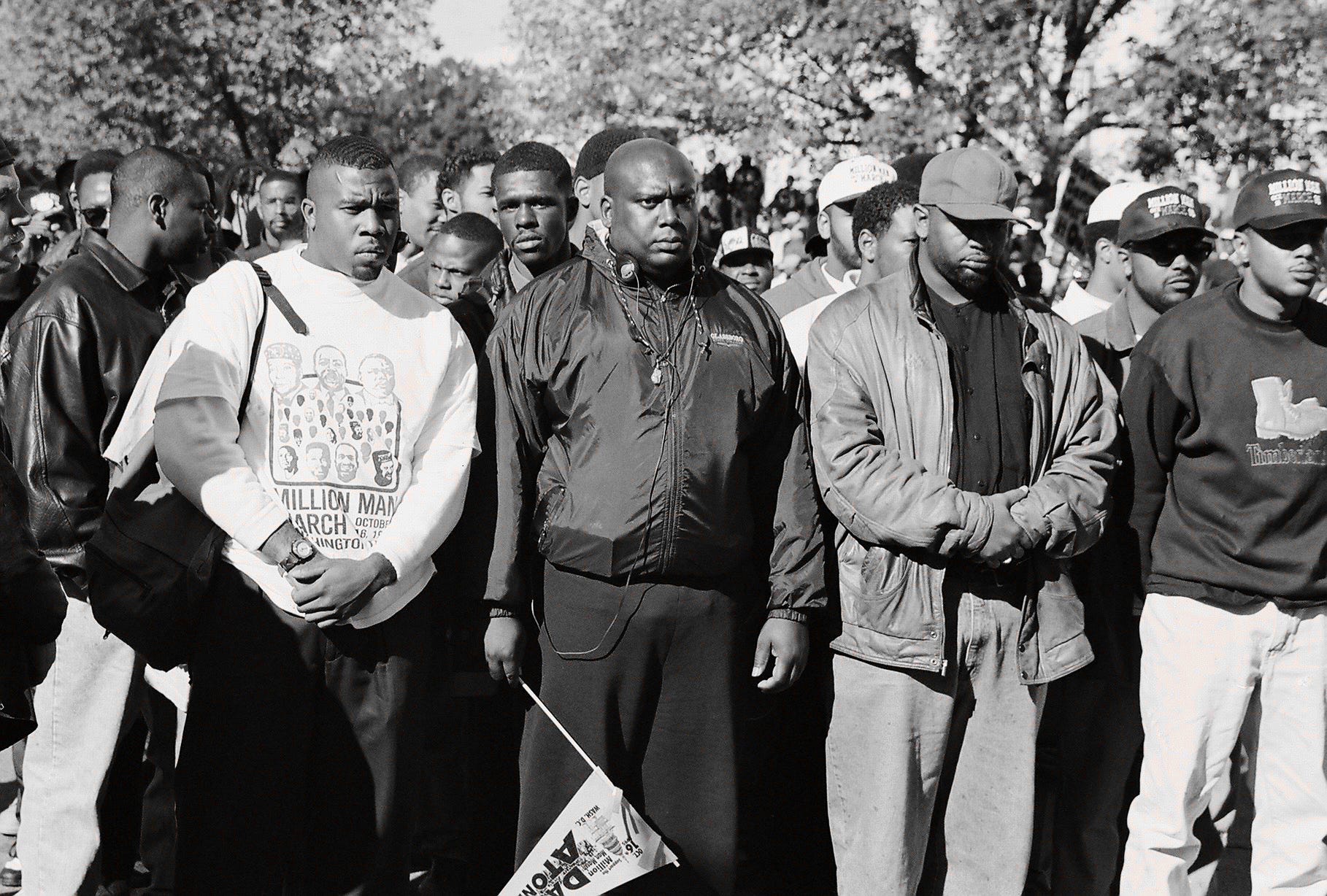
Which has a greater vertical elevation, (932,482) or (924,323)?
(924,323)

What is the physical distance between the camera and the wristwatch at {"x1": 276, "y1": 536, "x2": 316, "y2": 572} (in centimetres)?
362

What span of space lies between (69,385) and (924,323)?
2.55 metres

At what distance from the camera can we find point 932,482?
4.05 metres

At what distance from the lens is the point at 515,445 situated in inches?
165

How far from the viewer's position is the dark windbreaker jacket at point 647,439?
402cm

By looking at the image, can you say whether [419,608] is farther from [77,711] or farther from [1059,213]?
[1059,213]

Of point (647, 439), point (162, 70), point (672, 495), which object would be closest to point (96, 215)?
point (647, 439)

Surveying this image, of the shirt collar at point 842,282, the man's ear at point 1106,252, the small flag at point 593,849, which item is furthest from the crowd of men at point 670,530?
the shirt collar at point 842,282

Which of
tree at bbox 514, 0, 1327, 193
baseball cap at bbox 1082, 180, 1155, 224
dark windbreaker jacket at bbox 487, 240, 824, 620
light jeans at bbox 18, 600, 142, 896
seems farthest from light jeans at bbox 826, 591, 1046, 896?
tree at bbox 514, 0, 1327, 193

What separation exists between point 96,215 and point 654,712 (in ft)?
13.2

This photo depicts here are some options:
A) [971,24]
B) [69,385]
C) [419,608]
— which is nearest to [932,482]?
[419,608]

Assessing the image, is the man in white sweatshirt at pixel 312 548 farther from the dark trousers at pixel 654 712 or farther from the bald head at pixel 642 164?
the bald head at pixel 642 164

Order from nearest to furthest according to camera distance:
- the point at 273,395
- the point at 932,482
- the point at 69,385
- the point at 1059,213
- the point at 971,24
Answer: the point at 273,395
the point at 932,482
the point at 69,385
the point at 1059,213
the point at 971,24

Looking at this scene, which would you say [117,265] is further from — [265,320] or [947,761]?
[947,761]
